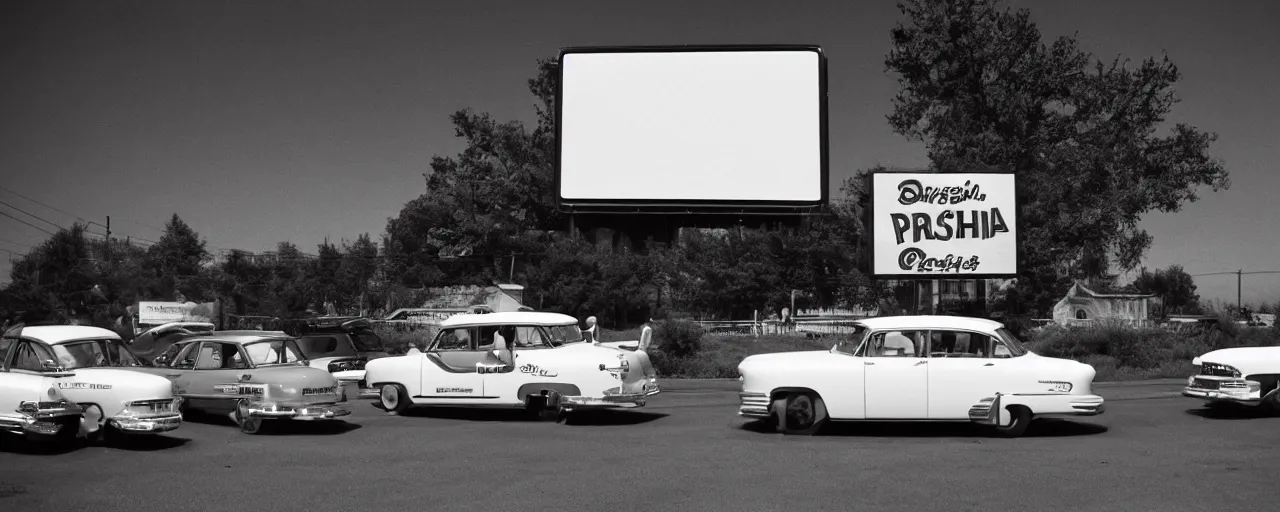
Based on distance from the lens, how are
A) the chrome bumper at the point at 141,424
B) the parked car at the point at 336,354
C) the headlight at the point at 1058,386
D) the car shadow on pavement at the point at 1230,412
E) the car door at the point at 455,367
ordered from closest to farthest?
the chrome bumper at the point at 141,424, the headlight at the point at 1058,386, the car shadow on pavement at the point at 1230,412, the car door at the point at 455,367, the parked car at the point at 336,354

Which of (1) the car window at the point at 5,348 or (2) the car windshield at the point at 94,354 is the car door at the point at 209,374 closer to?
Answer: (2) the car windshield at the point at 94,354

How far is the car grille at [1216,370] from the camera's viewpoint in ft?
48.0

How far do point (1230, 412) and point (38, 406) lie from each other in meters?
15.6

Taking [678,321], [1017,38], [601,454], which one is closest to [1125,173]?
[1017,38]

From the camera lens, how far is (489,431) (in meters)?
14.0

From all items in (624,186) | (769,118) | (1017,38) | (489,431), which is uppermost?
(1017,38)

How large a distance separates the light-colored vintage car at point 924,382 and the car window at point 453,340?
4.49m

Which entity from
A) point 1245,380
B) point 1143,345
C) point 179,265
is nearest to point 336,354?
point 1245,380

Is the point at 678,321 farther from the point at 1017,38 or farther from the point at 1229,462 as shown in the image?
the point at 1017,38

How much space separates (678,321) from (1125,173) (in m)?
41.0

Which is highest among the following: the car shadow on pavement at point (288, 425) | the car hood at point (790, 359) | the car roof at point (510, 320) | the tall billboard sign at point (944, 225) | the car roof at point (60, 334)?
the tall billboard sign at point (944, 225)

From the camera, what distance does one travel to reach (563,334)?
15828mm

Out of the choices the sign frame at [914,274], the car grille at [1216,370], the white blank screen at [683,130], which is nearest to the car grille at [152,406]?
the car grille at [1216,370]

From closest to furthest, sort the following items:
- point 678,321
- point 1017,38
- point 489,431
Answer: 1. point 489,431
2. point 678,321
3. point 1017,38
